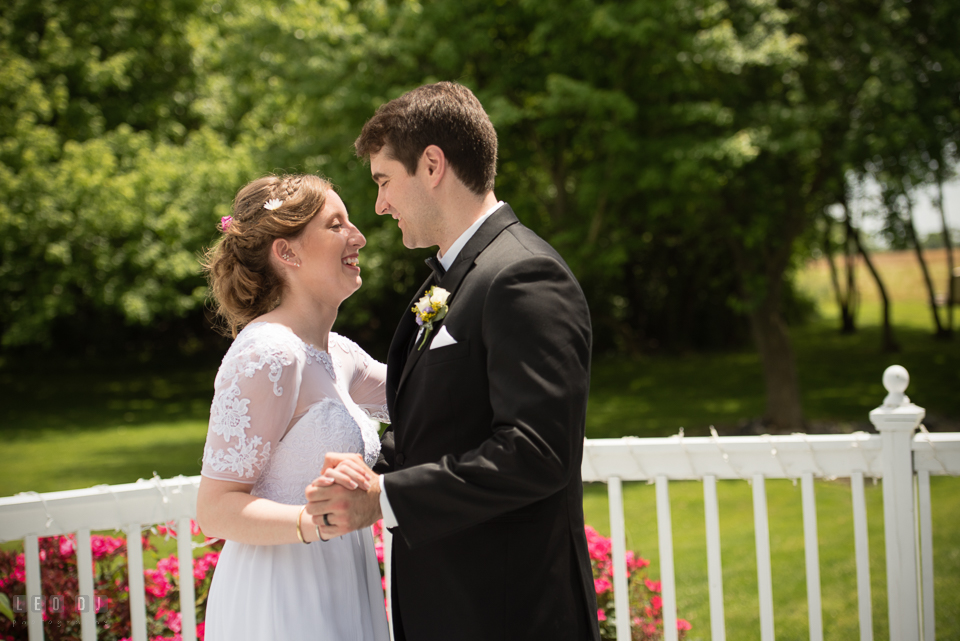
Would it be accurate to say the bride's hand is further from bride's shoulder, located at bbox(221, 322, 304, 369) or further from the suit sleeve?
bride's shoulder, located at bbox(221, 322, 304, 369)

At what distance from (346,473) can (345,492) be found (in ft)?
0.16

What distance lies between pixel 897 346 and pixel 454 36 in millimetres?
15927

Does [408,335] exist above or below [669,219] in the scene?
below

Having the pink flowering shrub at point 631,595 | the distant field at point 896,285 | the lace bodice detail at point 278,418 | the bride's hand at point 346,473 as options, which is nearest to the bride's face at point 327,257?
the lace bodice detail at point 278,418

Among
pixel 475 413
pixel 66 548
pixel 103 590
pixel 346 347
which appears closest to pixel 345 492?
pixel 475 413

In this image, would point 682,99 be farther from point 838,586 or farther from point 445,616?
point 445,616

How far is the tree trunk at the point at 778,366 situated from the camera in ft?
37.6

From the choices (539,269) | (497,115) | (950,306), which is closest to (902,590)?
(539,269)

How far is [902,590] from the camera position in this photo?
120 inches

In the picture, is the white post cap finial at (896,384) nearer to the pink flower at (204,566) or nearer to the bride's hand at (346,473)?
the bride's hand at (346,473)

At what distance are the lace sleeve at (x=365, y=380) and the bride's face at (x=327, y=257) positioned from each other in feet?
0.98

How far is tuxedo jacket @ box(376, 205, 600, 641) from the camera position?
180 cm

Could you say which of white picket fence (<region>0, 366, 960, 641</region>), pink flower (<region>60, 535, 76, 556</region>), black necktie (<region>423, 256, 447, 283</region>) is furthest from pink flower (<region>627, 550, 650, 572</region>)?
pink flower (<region>60, 535, 76, 556</region>)

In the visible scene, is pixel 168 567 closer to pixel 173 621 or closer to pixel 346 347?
pixel 173 621
